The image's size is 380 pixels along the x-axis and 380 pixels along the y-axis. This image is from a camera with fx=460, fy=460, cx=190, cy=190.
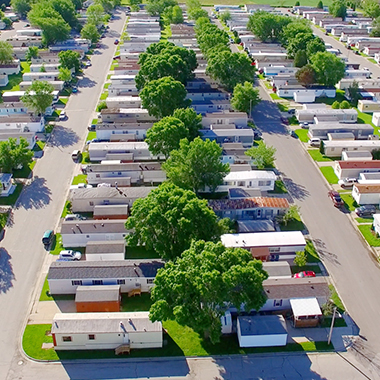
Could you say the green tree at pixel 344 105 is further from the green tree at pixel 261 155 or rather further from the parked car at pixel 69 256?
the parked car at pixel 69 256

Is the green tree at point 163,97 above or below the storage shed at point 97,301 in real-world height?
above

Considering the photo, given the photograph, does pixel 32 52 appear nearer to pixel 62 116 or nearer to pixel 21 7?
pixel 62 116

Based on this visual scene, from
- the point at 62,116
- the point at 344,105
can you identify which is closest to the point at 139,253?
the point at 62,116

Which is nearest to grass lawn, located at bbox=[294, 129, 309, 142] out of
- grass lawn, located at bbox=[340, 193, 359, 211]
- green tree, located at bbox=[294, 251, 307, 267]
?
grass lawn, located at bbox=[340, 193, 359, 211]

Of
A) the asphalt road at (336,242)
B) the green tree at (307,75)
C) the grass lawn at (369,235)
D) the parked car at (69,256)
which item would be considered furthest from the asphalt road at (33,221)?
the green tree at (307,75)

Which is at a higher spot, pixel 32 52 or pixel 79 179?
pixel 32 52

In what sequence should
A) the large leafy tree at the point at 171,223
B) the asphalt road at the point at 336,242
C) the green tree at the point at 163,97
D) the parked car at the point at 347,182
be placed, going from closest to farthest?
1. the asphalt road at the point at 336,242
2. the large leafy tree at the point at 171,223
3. the parked car at the point at 347,182
4. the green tree at the point at 163,97

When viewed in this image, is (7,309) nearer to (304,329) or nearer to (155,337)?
(155,337)

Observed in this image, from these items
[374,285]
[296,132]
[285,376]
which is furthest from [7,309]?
[296,132]
